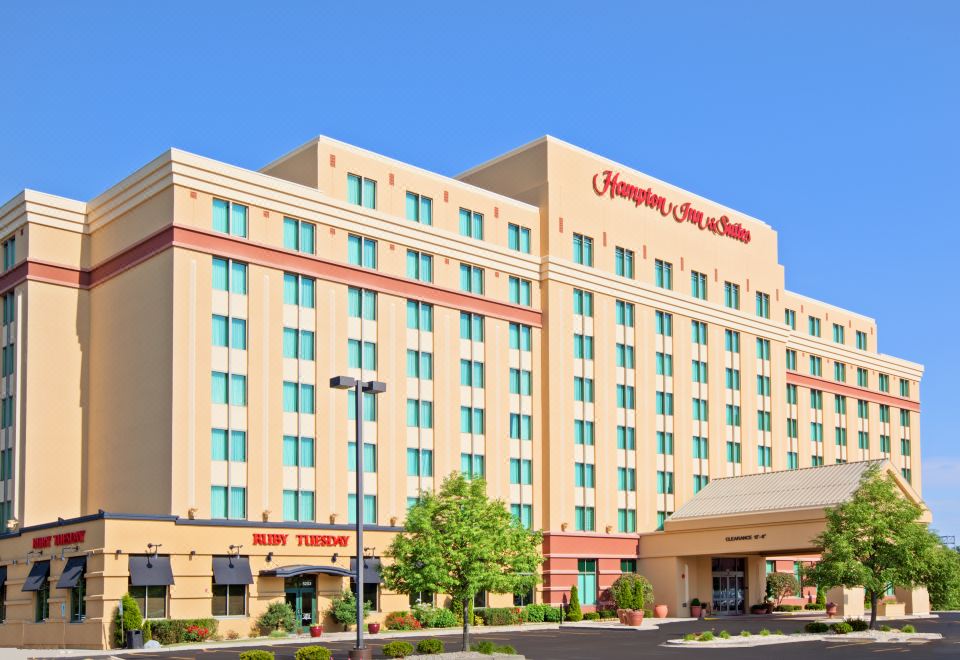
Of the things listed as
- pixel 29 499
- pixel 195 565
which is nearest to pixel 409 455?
pixel 195 565

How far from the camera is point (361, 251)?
63.7 metres

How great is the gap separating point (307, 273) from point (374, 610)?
1864cm

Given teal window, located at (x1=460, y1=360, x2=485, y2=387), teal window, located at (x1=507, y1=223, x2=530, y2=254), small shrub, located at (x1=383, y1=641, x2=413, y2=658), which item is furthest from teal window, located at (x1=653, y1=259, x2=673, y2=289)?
small shrub, located at (x1=383, y1=641, x2=413, y2=658)

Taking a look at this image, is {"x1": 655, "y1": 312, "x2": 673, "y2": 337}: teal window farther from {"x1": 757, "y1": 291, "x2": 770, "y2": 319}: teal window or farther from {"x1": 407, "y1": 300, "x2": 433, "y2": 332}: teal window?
{"x1": 407, "y1": 300, "x2": 433, "y2": 332}: teal window

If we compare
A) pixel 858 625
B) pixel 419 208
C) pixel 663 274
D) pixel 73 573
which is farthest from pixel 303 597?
pixel 663 274

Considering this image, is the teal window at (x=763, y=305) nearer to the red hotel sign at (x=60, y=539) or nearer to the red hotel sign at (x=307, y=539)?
the red hotel sign at (x=307, y=539)

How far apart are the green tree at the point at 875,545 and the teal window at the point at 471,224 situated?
2886 cm

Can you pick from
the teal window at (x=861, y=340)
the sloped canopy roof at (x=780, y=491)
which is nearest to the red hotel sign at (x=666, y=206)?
the sloped canopy roof at (x=780, y=491)

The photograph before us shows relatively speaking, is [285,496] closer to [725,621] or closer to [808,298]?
[725,621]

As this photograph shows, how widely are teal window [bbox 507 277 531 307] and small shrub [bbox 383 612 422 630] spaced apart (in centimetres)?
2179

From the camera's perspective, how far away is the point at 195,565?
176 feet

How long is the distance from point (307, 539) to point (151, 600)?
887 centimetres

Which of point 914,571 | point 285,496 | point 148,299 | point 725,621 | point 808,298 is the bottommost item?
point 725,621

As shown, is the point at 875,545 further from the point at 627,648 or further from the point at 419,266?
the point at 419,266
